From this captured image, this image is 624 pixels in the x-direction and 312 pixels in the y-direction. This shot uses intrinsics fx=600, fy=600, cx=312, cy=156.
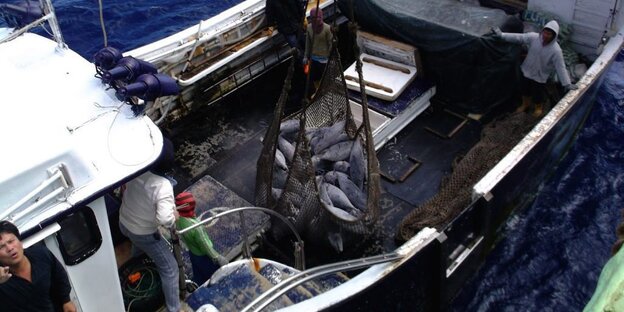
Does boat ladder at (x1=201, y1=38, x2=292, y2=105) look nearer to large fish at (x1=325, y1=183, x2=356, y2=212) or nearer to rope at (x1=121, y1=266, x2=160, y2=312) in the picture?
large fish at (x1=325, y1=183, x2=356, y2=212)

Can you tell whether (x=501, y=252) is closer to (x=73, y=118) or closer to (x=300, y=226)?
(x=300, y=226)

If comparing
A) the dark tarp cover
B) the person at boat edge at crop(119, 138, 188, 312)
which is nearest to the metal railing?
the person at boat edge at crop(119, 138, 188, 312)

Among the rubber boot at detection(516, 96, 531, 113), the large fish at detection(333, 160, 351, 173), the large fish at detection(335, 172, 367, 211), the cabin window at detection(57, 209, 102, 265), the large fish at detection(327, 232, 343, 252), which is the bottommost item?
the large fish at detection(327, 232, 343, 252)

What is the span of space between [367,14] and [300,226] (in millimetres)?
3707

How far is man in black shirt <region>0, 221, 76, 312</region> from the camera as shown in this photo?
370 cm

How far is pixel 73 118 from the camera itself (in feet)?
14.7

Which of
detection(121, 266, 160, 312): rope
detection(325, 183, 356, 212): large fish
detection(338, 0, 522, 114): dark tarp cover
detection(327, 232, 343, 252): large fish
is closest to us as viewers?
detection(121, 266, 160, 312): rope

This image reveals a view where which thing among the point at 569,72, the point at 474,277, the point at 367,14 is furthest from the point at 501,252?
the point at 367,14

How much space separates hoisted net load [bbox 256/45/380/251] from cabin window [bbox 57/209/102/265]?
2297mm

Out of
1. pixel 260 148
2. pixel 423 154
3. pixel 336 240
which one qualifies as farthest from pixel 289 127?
pixel 423 154

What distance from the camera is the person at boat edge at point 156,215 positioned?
4730 millimetres

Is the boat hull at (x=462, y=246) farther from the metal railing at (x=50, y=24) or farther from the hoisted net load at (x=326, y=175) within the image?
the metal railing at (x=50, y=24)

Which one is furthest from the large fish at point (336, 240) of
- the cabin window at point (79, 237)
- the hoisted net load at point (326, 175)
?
the cabin window at point (79, 237)

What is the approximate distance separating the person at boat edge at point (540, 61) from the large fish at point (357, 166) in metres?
2.44
